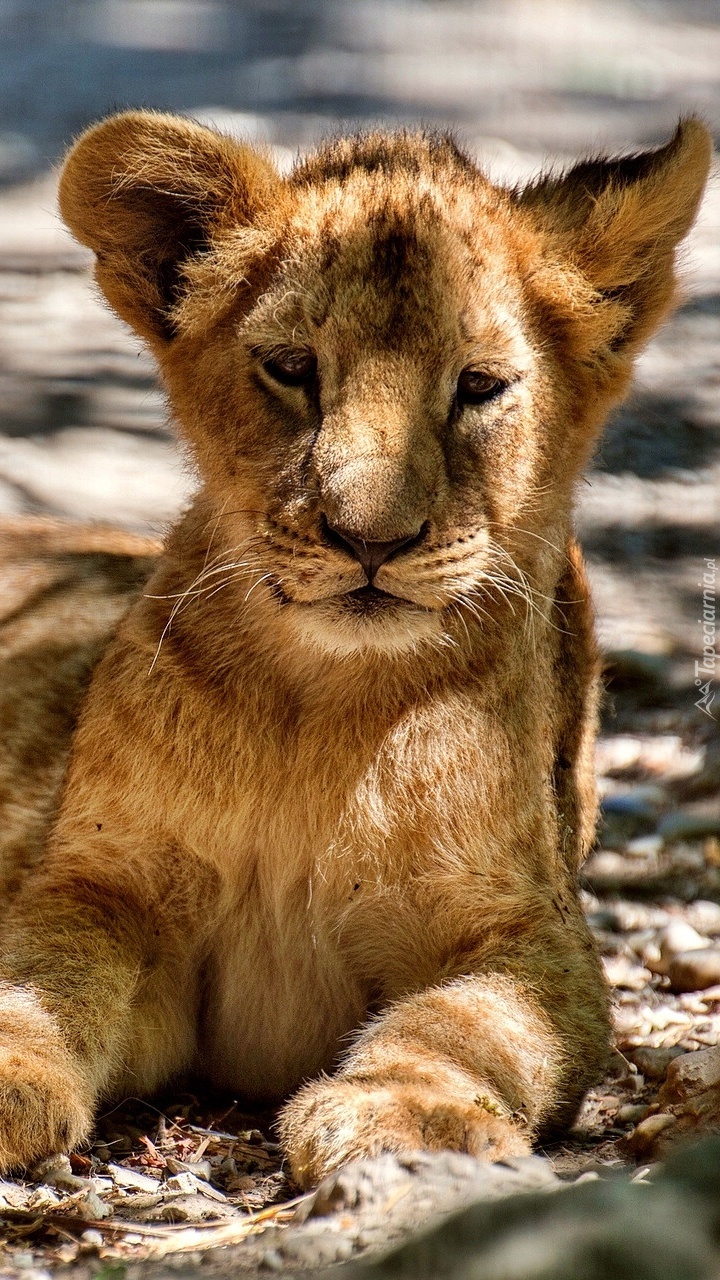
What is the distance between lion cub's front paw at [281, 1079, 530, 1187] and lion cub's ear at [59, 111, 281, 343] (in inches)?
76.0

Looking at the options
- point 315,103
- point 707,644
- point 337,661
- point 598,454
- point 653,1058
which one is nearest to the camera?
point 337,661

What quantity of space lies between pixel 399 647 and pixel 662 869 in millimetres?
2232

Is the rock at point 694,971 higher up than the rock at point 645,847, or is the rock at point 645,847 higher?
the rock at point 645,847

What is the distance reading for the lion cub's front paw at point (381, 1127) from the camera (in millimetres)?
3291

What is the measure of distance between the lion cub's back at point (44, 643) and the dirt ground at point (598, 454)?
752mm

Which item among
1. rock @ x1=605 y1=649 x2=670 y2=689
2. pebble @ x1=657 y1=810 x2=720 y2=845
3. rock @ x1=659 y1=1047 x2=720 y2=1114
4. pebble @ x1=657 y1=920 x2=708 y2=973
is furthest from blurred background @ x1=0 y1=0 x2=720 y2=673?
rock @ x1=659 y1=1047 x2=720 y2=1114

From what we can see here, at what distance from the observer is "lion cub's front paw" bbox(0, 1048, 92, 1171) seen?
3.47 m

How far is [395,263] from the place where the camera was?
3789mm

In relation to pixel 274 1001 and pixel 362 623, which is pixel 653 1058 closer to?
pixel 274 1001

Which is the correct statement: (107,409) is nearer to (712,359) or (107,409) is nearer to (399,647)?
(712,359)

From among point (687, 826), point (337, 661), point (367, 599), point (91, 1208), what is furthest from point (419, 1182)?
point (687, 826)

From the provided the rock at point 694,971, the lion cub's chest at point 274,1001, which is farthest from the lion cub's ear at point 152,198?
the rock at point 694,971

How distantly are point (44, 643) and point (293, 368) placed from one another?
1642 millimetres

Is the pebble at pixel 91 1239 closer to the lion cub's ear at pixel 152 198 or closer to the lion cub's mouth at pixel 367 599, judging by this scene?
the lion cub's mouth at pixel 367 599
